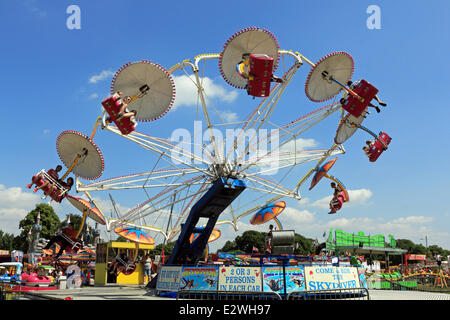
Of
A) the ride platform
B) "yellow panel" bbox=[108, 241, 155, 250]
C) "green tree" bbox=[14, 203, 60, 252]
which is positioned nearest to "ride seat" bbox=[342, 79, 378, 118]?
the ride platform

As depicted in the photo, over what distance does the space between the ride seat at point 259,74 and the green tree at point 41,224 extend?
69454 mm

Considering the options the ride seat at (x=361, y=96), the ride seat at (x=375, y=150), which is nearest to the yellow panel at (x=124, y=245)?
the ride seat at (x=375, y=150)

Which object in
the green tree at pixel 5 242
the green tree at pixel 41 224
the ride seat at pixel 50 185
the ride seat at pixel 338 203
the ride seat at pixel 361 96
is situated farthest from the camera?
the green tree at pixel 5 242

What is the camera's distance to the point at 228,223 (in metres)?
33.7

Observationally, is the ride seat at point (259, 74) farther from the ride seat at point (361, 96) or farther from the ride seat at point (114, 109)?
the ride seat at point (114, 109)

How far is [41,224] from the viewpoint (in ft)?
243

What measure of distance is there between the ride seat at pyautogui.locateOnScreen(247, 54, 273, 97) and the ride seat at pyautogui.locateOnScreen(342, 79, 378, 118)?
4.38 m

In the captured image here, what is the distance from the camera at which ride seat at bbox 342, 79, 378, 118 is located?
1698cm

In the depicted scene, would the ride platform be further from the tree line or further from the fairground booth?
the tree line

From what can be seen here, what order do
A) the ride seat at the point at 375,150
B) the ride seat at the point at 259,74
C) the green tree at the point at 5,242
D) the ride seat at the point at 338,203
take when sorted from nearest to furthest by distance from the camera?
the ride seat at the point at 259,74 → the ride seat at the point at 375,150 → the ride seat at the point at 338,203 → the green tree at the point at 5,242

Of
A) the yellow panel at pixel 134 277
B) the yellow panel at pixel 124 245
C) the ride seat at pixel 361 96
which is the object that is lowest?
the yellow panel at pixel 134 277

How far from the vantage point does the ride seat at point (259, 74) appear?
15273mm

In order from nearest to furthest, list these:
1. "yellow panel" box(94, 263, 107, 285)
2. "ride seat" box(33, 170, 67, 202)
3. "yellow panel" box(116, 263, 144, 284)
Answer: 1. "ride seat" box(33, 170, 67, 202)
2. "yellow panel" box(94, 263, 107, 285)
3. "yellow panel" box(116, 263, 144, 284)
